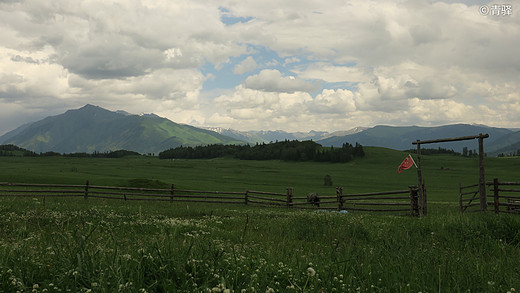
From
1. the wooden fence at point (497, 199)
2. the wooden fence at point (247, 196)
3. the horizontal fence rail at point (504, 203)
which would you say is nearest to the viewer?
the horizontal fence rail at point (504, 203)

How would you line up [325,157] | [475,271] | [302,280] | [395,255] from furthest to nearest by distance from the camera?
[325,157], [395,255], [475,271], [302,280]

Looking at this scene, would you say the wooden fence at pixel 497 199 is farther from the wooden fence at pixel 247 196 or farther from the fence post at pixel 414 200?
the wooden fence at pixel 247 196

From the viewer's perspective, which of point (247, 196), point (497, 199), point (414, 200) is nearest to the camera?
point (497, 199)

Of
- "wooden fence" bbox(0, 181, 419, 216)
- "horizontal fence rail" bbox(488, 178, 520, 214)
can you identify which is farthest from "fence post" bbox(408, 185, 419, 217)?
"horizontal fence rail" bbox(488, 178, 520, 214)

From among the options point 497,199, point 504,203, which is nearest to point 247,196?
point 497,199

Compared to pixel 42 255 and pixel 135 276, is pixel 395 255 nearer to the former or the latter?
pixel 135 276

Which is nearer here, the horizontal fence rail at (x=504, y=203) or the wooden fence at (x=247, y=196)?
the horizontal fence rail at (x=504, y=203)

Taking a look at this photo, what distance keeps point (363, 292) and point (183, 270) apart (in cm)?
193

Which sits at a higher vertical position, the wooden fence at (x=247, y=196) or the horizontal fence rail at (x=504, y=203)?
the horizontal fence rail at (x=504, y=203)

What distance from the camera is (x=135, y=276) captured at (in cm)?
345

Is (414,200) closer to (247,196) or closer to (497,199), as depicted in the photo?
(497,199)

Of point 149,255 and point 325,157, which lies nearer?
point 149,255

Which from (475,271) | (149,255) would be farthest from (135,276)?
(475,271)

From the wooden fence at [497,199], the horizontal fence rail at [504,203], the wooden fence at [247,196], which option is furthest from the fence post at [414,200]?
the horizontal fence rail at [504,203]
